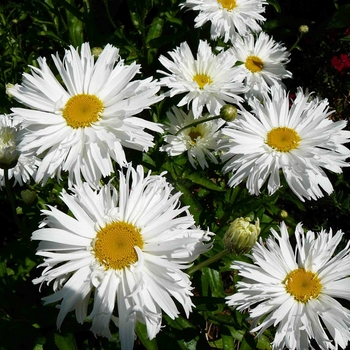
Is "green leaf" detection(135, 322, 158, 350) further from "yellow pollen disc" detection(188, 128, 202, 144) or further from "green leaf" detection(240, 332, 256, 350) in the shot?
"yellow pollen disc" detection(188, 128, 202, 144)

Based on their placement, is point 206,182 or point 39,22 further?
point 39,22

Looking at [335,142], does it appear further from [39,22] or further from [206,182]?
[39,22]

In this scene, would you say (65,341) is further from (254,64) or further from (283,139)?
(254,64)

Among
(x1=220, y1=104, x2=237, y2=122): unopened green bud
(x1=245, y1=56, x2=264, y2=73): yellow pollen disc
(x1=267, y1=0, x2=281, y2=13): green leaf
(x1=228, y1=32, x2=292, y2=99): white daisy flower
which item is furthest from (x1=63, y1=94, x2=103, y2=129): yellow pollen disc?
(x1=267, y1=0, x2=281, y2=13): green leaf

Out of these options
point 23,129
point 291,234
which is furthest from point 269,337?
point 23,129

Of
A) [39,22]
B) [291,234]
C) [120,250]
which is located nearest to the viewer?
[120,250]

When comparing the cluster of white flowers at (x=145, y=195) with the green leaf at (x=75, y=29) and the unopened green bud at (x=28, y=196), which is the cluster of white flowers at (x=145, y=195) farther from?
the green leaf at (x=75, y=29)

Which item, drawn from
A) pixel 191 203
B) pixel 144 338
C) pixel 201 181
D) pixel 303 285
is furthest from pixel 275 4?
pixel 144 338
